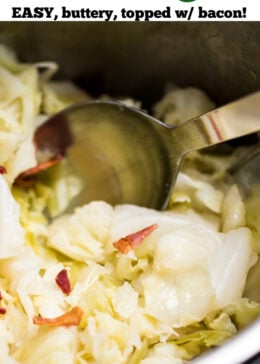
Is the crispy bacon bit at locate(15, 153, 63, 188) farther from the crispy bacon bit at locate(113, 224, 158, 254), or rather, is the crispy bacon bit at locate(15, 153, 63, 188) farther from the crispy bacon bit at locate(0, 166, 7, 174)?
the crispy bacon bit at locate(113, 224, 158, 254)

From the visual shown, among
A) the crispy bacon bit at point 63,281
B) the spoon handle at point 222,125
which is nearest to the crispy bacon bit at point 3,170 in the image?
the crispy bacon bit at point 63,281

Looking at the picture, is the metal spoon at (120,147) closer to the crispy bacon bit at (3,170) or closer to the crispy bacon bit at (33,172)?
the crispy bacon bit at (33,172)

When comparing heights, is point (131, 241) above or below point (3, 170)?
below

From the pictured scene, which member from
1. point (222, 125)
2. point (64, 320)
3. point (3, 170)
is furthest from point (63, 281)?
point (222, 125)

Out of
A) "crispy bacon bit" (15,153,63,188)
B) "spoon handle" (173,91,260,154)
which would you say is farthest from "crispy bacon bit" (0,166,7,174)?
"spoon handle" (173,91,260,154)

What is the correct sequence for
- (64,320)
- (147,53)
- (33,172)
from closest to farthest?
(64,320) < (33,172) < (147,53)

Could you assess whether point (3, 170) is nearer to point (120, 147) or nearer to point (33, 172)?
point (33, 172)

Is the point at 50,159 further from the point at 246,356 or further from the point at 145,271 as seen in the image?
the point at 246,356
